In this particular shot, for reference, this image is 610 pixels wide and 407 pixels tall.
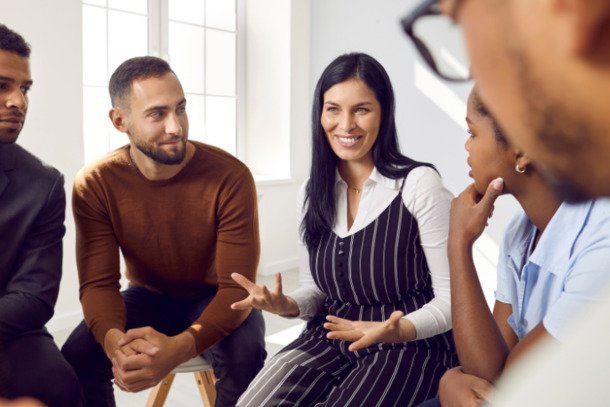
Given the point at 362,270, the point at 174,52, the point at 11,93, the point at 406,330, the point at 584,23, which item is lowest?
the point at 406,330

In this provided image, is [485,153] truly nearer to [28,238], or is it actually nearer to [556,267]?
[556,267]

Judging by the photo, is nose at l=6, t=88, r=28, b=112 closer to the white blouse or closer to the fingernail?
the white blouse

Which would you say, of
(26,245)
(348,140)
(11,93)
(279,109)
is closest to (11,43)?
(11,93)

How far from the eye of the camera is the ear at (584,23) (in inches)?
9.9

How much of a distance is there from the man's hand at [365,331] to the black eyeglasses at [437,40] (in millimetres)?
895

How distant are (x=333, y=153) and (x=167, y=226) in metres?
0.53

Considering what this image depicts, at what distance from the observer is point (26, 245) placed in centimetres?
176

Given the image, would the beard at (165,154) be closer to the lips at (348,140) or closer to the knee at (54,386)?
the lips at (348,140)

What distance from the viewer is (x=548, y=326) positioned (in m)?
1.03

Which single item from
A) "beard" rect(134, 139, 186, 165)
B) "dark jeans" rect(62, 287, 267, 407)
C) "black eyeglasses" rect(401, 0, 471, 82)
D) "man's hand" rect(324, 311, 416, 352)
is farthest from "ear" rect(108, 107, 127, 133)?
"black eyeglasses" rect(401, 0, 471, 82)

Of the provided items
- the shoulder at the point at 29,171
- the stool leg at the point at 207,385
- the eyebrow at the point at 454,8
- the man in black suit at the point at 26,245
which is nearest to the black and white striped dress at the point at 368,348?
the stool leg at the point at 207,385

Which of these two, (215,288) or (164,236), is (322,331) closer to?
(215,288)

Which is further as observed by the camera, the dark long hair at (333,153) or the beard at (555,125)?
the dark long hair at (333,153)

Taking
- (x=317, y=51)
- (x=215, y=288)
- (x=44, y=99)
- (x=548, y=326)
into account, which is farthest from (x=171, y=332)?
(x=317, y=51)
